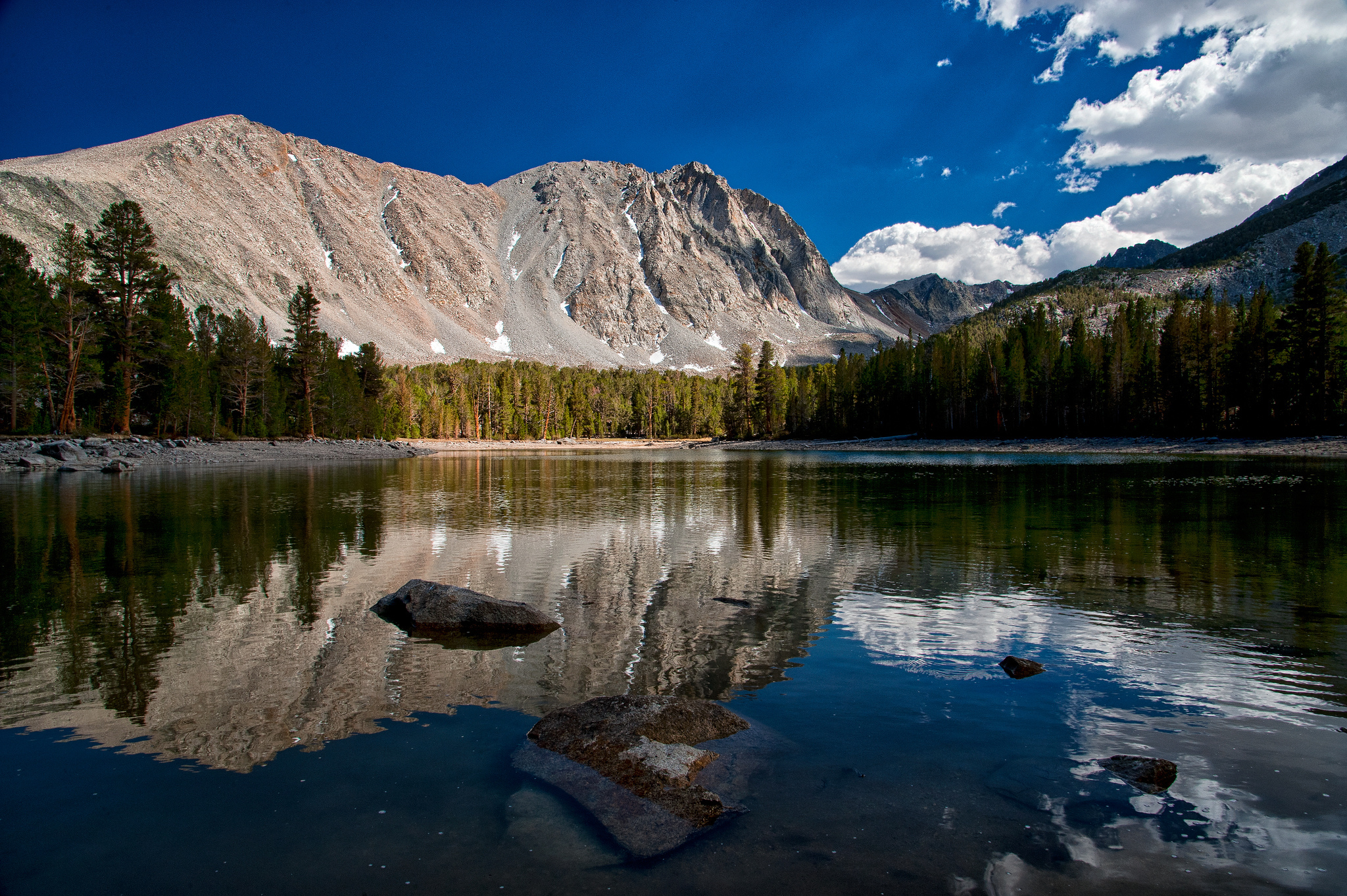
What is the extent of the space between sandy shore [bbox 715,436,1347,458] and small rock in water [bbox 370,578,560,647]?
224ft

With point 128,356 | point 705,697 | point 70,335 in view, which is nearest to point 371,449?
point 128,356

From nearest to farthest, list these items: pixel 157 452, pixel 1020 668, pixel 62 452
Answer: pixel 1020 668
pixel 62 452
pixel 157 452

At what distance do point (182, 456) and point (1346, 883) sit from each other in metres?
61.4

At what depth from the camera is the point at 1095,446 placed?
74.9 m

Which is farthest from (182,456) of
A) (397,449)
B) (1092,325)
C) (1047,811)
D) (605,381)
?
(1092,325)

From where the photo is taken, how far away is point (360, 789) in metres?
5.42

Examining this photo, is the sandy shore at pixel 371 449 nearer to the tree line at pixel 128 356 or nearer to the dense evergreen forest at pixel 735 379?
the tree line at pixel 128 356

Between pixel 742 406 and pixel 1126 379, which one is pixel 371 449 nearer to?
pixel 742 406

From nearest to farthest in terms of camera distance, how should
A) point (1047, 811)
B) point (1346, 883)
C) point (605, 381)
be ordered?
point (1346, 883) < point (1047, 811) < point (605, 381)

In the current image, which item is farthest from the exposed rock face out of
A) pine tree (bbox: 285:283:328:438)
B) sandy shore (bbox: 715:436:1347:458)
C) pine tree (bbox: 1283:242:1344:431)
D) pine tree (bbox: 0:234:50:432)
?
pine tree (bbox: 1283:242:1344:431)

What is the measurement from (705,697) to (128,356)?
6520cm

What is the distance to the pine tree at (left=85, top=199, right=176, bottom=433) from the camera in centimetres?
5372

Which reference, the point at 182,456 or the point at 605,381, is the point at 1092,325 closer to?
the point at 605,381

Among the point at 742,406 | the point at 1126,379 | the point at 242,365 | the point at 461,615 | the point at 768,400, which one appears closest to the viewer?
the point at 461,615
